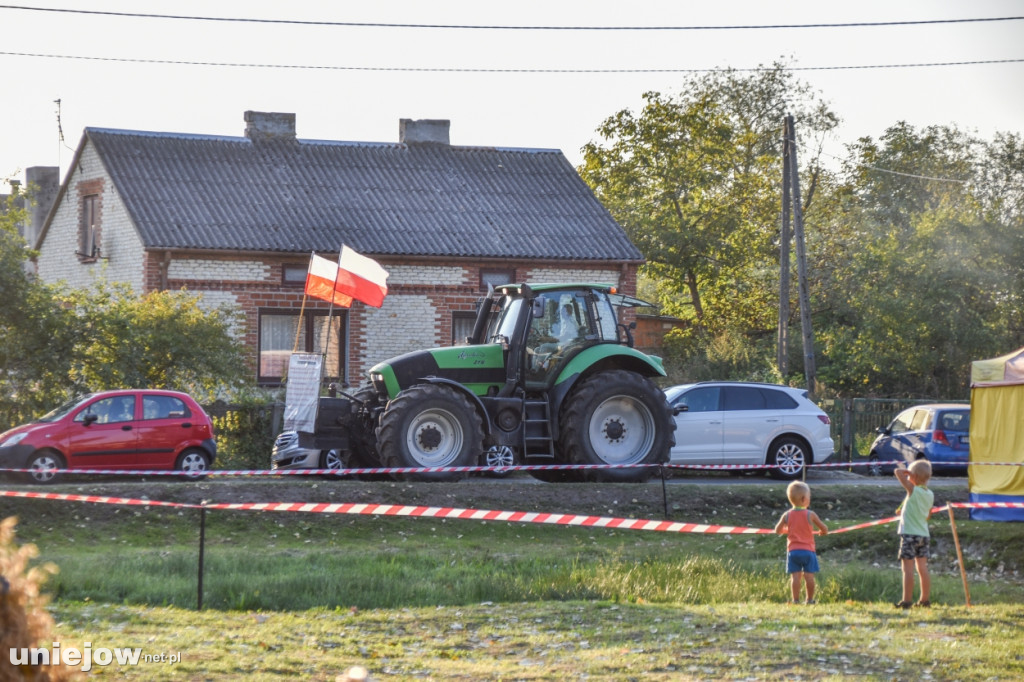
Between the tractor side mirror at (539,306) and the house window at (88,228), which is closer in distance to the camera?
the tractor side mirror at (539,306)

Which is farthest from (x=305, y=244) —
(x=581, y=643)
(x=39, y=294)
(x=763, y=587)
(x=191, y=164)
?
(x=581, y=643)

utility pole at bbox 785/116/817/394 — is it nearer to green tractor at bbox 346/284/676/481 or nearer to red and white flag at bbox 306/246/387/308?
red and white flag at bbox 306/246/387/308

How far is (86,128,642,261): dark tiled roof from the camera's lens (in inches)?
1154

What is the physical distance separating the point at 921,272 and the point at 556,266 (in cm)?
954

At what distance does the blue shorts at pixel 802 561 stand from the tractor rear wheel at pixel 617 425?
6.33 m

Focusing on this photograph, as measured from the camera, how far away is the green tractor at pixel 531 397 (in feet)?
53.7

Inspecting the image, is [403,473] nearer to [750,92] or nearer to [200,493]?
[200,493]

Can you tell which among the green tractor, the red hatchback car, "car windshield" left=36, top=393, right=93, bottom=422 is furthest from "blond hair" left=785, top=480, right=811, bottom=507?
"car windshield" left=36, top=393, right=93, bottom=422

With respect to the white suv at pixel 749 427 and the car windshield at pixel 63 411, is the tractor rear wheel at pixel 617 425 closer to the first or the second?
Result: the white suv at pixel 749 427

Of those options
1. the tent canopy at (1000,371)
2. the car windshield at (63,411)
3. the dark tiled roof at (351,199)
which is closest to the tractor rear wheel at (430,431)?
the car windshield at (63,411)

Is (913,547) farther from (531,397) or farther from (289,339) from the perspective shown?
(289,339)

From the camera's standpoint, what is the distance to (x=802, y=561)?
34.9ft

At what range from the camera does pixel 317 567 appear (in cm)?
1156

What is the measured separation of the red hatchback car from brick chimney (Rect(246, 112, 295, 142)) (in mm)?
15299
